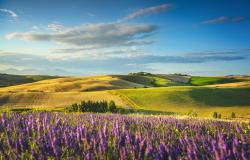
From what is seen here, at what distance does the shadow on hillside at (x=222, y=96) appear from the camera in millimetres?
51778

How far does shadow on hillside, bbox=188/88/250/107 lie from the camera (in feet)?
170

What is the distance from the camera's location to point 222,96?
56312mm

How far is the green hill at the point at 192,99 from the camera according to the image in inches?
1825

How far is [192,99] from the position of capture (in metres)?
52.4

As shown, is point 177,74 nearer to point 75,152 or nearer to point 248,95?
point 248,95

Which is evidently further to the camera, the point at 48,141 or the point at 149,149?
the point at 48,141

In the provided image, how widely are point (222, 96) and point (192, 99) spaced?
709 centimetres

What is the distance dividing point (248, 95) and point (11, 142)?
5844cm

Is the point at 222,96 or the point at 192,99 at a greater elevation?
the point at 222,96

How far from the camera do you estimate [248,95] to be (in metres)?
57.9

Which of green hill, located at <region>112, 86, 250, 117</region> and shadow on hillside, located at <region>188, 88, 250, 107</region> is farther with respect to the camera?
shadow on hillside, located at <region>188, 88, 250, 107</region>

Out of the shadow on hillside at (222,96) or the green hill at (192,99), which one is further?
the shadow on hillside at (222,96)

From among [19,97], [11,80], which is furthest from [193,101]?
[11,80]

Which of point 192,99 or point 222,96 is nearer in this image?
point 192,99
